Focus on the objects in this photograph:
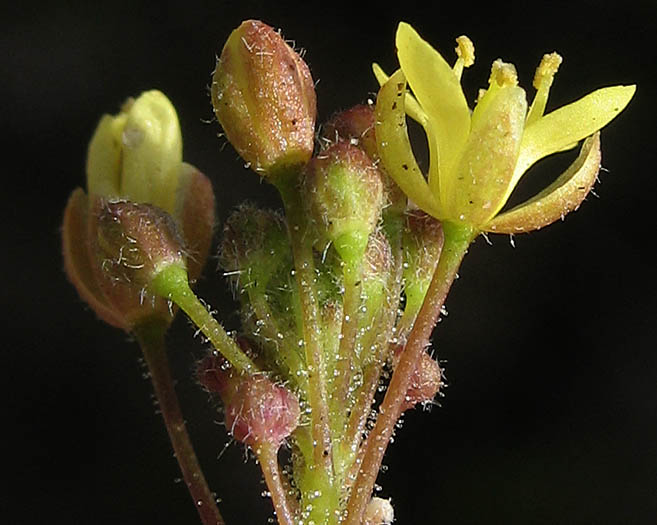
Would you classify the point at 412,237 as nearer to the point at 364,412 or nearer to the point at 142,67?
the point at 364,412

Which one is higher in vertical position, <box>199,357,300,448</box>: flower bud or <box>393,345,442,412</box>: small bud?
<box>393,345,442,412</box>: small bud

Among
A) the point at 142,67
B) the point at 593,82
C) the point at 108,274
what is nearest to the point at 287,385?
the point at 108,274

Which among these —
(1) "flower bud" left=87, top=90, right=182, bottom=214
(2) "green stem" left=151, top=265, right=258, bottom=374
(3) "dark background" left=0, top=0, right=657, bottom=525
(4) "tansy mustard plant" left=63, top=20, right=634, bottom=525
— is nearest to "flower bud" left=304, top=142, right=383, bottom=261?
(4) "tansy mustard plant" left=63, top=20, right=634, bottom=525

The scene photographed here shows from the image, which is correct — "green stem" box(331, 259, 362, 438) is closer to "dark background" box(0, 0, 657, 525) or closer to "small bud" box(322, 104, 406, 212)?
"small bud" box(322, 104, 406, 212)

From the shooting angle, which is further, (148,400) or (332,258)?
(148,400)

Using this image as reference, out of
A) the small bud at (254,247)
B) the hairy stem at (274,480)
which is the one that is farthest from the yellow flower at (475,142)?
the hairy stem at (274,480)

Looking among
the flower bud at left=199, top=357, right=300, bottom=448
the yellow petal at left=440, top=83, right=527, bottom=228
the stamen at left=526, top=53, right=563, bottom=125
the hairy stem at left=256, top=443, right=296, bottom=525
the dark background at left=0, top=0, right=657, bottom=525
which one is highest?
the dark background at left=0, top=0, right=657, bottom=525
